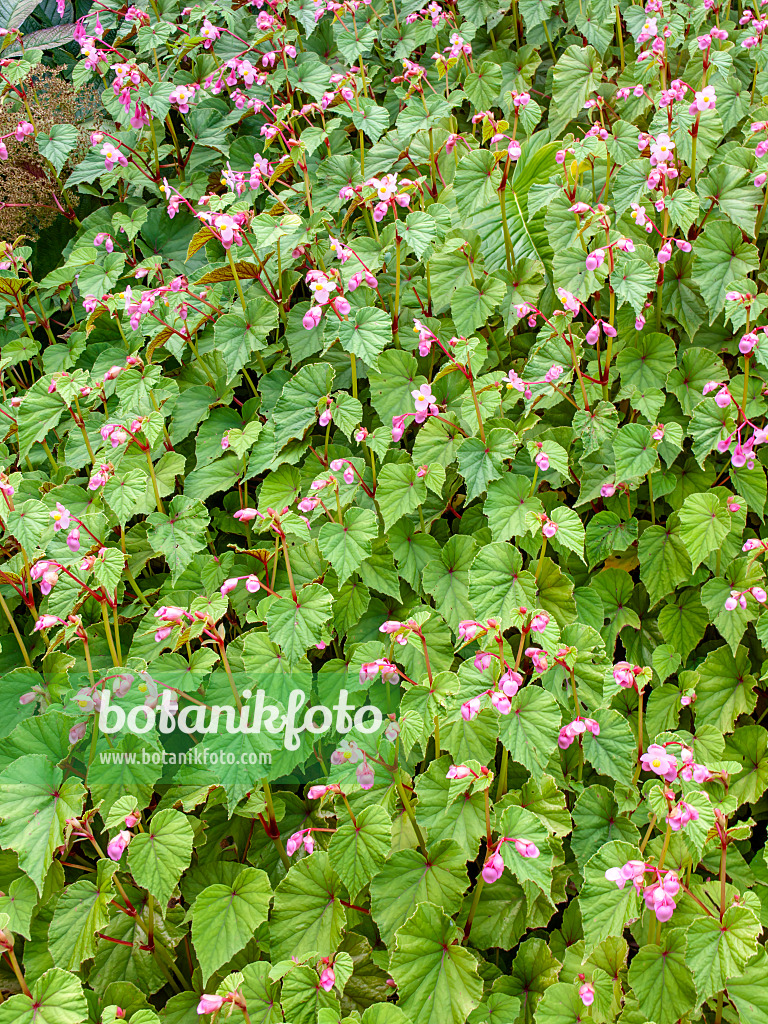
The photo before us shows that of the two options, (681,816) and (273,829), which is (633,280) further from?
(273,829)

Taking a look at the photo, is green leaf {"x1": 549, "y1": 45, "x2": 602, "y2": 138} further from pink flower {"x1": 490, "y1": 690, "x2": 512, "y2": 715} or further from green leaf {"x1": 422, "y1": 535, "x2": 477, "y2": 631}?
pink flower {"x1": 490, "y1": 690, "x2": 512, "y2": 715}

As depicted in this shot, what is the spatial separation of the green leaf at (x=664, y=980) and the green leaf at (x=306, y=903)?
0.67 metres

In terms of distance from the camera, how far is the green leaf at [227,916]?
174cm

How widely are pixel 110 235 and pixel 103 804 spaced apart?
97.6 inches

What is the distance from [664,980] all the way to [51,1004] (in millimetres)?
Result: 1296

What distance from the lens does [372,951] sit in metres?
1.82

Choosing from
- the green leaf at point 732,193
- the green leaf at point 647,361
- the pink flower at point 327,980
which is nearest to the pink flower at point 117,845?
the pink flower at point 327,980

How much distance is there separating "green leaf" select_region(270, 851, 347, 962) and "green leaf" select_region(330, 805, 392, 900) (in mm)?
76

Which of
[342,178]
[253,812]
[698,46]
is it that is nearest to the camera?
[253,812]

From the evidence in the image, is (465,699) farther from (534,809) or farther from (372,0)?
(372,0)

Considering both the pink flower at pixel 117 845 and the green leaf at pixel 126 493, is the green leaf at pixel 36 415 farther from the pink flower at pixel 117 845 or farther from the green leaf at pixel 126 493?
the pink flower at pixel 117 845

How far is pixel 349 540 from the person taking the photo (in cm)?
222

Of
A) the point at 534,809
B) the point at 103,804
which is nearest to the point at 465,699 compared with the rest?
Result: the point at 534,809

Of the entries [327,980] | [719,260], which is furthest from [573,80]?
[327,980]
